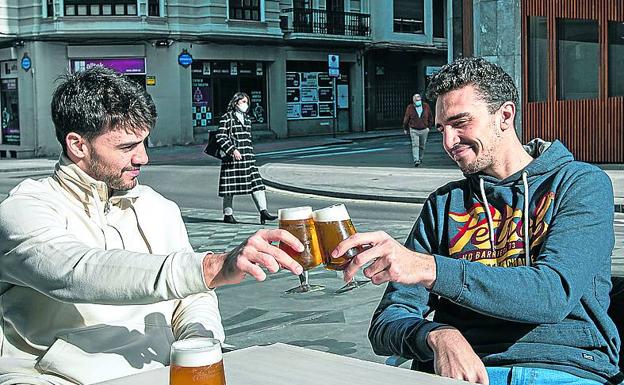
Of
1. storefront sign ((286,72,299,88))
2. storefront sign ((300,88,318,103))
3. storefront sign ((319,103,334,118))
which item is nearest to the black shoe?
storefront sign ((286,72,299,88))

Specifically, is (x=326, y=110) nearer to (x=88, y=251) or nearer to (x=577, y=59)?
(x=577, y=59)

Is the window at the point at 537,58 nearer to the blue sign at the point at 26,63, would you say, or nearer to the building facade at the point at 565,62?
the building facade at the point at 565,62

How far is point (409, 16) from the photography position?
4375cm

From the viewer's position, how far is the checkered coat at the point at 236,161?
43.3 feet

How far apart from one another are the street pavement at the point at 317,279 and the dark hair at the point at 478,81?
3.22 meters

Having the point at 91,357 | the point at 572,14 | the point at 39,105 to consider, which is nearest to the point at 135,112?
the point at 91,357

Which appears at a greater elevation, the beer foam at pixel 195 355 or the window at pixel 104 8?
the window at pixel 104 8

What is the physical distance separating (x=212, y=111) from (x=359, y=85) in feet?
26.7

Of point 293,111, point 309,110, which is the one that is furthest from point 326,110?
point 293,111

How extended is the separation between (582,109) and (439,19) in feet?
86.8

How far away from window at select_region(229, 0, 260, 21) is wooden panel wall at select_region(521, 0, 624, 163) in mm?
17498

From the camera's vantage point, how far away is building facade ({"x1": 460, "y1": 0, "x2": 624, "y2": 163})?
64.2ft

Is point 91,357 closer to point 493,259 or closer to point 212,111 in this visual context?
point 493,259

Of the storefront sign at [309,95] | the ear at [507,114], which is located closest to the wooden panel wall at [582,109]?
the ear at [507,114]
